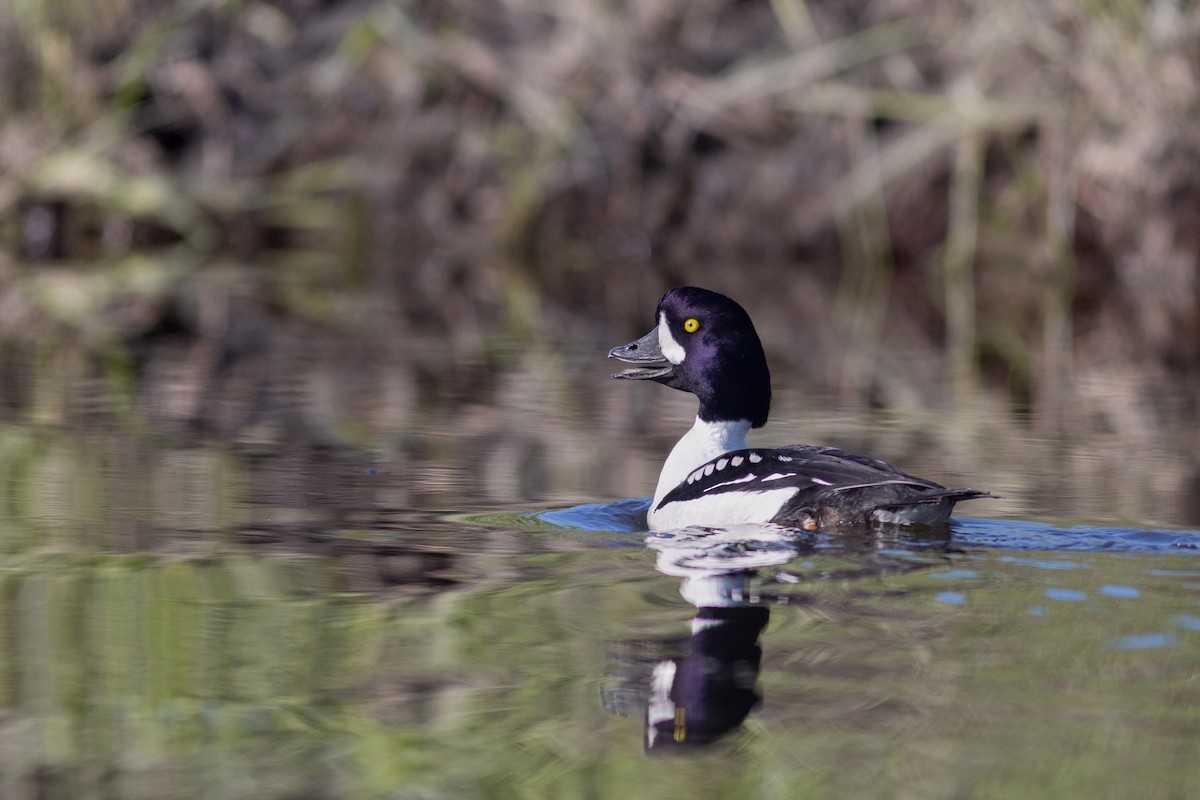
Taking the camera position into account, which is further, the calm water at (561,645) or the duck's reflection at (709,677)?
the duck's reflection at (709,677)

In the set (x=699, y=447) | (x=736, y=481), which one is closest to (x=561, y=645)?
(x=736, y=481)

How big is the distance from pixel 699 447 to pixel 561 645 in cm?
222

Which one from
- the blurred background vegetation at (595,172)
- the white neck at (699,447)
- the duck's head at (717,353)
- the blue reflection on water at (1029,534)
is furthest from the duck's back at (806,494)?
the blurred background vegetation at (595,172)

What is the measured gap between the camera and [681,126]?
17688 millimetres

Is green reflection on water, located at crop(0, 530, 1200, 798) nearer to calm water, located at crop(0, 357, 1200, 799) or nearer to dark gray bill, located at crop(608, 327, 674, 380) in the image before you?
calm water, located at crop(0, 357, 1200, 799)

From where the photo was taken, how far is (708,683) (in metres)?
3.85

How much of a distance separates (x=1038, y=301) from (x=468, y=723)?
11.7 metres

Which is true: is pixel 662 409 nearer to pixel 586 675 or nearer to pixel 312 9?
pixel 586 675

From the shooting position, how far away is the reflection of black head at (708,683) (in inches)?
140

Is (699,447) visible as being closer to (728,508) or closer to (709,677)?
(728,508)

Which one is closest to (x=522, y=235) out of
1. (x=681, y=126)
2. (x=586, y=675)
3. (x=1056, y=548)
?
(x=681, y=126)

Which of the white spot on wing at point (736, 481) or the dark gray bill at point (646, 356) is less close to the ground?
the dark gray bill at point (646, 356)

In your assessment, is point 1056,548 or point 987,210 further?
point 987,210

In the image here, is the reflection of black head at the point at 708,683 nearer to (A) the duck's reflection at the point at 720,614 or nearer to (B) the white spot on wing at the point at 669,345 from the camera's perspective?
(A) the duck's reflection at the point at 720,614
